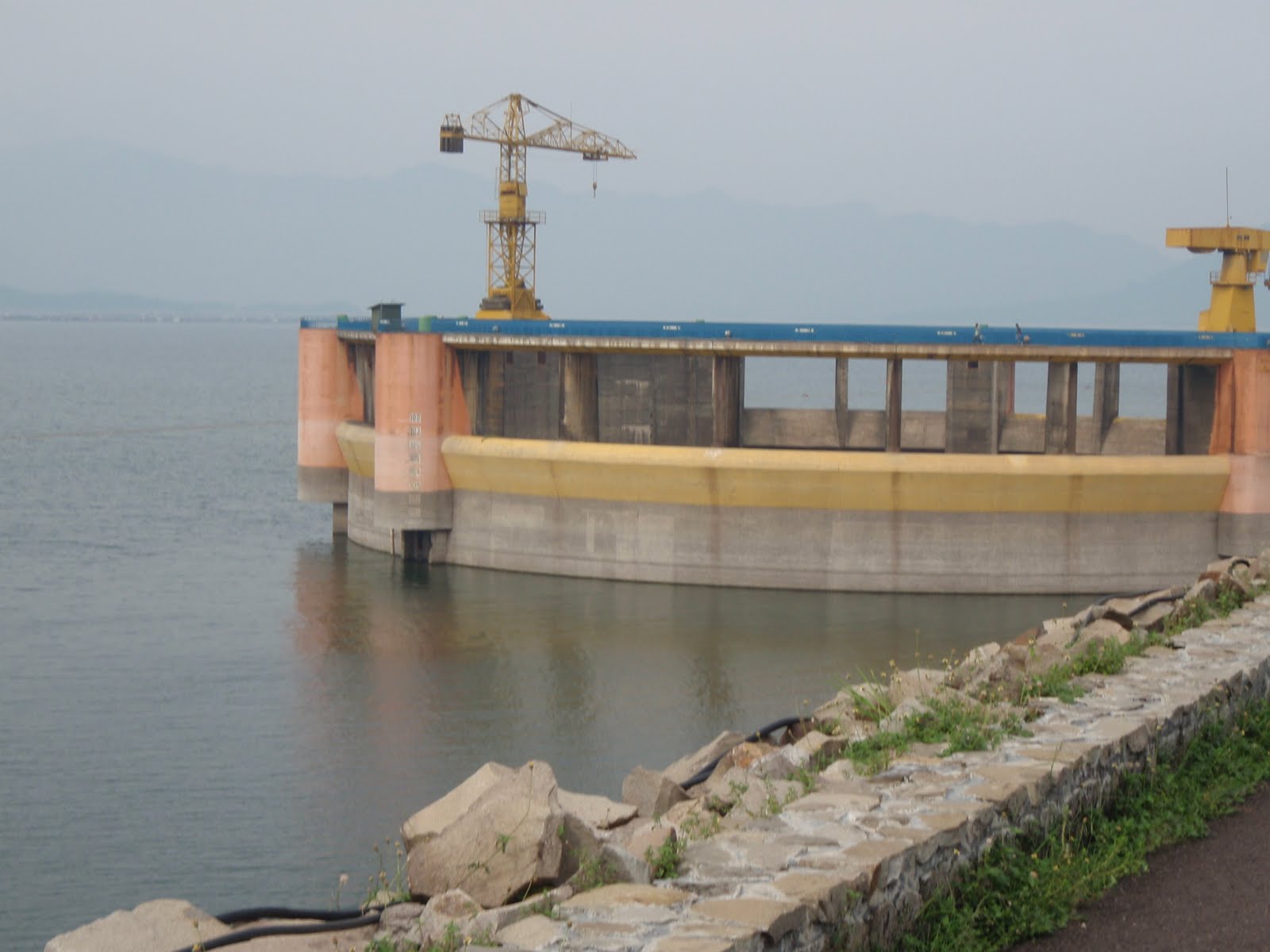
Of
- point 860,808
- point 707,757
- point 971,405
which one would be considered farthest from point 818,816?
point 971,405

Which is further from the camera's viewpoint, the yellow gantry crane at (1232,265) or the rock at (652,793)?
the yellow gantry crane at (1232,265)

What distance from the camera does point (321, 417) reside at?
188ft

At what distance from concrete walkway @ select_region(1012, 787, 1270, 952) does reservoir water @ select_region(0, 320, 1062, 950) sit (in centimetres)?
1165

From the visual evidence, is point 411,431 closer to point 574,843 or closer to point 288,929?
point 288,929

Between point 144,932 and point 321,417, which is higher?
point 321,417

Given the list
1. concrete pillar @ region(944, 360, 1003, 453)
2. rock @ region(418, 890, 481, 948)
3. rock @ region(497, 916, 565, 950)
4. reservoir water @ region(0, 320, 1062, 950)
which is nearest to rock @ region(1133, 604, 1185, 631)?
reservoir water @ region(0, 320, 1062, 950)

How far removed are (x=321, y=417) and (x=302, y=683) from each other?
77.1 feet

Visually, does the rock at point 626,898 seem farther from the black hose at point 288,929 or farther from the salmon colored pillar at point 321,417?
the salmon colored pillar at point 321,417


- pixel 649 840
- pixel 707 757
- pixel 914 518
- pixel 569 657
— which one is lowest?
pixel 569 657

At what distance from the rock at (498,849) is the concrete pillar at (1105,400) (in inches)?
1878

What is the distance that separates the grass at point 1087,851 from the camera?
10.3 metres

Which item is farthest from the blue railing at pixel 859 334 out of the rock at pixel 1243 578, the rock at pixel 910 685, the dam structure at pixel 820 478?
the rock at pixel 910 685

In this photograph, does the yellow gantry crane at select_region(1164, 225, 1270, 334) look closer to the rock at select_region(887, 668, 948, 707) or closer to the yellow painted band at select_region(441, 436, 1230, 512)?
the yellow painted band at select_region(441, 436, 1230, 512)

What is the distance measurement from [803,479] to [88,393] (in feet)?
363
